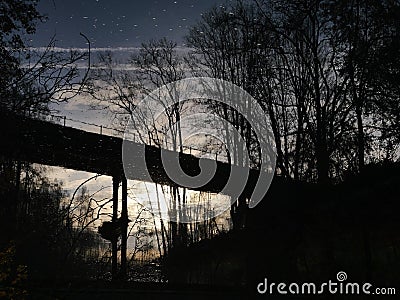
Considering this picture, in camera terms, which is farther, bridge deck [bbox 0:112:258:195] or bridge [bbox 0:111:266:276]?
bridge deck [bbox 0:112:258:195]

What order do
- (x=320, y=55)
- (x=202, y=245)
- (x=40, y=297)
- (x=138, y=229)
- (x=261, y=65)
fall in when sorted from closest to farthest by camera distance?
(x=40, y=297)
(x=138, y=229)
(x=320, y=55)
(x=261, y=65)
(x=202, y=245)

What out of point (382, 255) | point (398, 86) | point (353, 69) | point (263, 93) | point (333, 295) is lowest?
point (333, 295)

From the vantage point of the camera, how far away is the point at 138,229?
781cm

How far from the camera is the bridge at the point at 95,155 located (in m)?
6.53

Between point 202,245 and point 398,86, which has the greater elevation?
point 398,86

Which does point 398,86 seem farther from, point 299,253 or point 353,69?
point 299,253

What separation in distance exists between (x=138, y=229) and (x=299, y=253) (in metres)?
4.27

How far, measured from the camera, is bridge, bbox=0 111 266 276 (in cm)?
653

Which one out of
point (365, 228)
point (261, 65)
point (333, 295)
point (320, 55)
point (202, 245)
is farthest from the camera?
point (202, 245)

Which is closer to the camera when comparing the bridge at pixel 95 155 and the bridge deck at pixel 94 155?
the bridge at pixel 95 155

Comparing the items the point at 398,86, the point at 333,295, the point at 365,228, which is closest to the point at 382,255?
the point at 365,228

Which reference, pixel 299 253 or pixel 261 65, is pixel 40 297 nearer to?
pixel 299 253

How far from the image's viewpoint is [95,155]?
458 inches

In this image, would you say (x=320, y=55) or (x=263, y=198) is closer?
(x=263, y=198)
